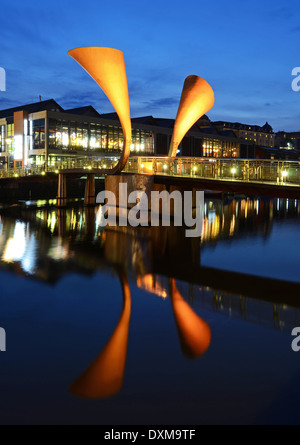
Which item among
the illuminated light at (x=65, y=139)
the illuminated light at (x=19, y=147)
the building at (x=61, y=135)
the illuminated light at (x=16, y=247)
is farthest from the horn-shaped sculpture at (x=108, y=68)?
the illuminated light at (x=19, y=147)

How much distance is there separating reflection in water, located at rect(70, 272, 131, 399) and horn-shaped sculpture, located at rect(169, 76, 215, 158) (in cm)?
2303

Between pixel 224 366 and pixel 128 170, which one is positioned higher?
pixel 128 170

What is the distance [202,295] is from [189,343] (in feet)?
11.8

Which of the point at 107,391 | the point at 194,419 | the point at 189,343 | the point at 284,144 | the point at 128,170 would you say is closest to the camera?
the point at 194,419

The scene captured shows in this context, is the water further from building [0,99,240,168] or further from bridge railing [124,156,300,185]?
building [0,99,240,168]

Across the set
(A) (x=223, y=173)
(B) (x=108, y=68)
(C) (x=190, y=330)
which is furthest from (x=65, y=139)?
(C) (x=190, y=330)

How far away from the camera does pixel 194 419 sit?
645cm

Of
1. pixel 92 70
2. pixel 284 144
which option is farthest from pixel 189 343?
pixel 284 144

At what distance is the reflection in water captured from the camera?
723cm

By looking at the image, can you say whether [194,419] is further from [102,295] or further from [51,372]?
[102,295]

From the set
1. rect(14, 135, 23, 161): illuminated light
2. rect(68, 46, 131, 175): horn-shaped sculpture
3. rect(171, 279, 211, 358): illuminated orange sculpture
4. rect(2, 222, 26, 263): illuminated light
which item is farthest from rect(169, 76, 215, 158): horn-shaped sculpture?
rect(14, 135, 23, 161): illuminated light

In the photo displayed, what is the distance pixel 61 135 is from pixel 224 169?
38.0m

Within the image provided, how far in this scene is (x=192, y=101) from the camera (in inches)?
1169

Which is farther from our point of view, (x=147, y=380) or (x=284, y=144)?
(x=284, y=144)
